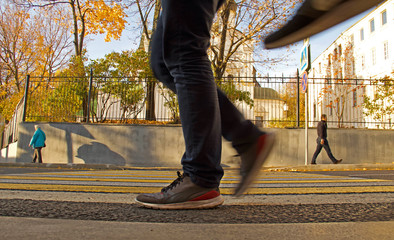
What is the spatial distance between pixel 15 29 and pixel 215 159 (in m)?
27.8

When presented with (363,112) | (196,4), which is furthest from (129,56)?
(196,4)

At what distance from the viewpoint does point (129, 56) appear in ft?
49.7

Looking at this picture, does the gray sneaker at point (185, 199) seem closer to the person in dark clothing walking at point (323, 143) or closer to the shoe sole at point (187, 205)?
the shoe sole at point (187, 205)

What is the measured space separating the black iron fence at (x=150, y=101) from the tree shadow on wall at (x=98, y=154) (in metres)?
1.04

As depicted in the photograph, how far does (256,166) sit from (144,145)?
10.7 m

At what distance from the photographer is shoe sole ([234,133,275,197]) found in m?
1.75

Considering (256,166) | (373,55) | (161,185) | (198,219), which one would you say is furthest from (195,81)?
(373,55)

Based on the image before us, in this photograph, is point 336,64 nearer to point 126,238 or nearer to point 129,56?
point 129,56

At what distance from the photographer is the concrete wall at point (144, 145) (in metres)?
12.1

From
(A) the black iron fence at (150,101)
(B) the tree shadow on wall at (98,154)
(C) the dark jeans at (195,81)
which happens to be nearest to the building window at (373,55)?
(A) the black iron fence at (150,101)

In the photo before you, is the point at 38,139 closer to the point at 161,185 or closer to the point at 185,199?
the point at 161,185

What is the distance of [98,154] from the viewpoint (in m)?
12.1

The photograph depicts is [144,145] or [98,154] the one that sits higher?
[144,145]

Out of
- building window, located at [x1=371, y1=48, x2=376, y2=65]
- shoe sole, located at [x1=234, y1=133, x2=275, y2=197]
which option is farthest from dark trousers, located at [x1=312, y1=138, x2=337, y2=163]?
building window, located at [x1=371, y1=48, x2=376, y2=65]
